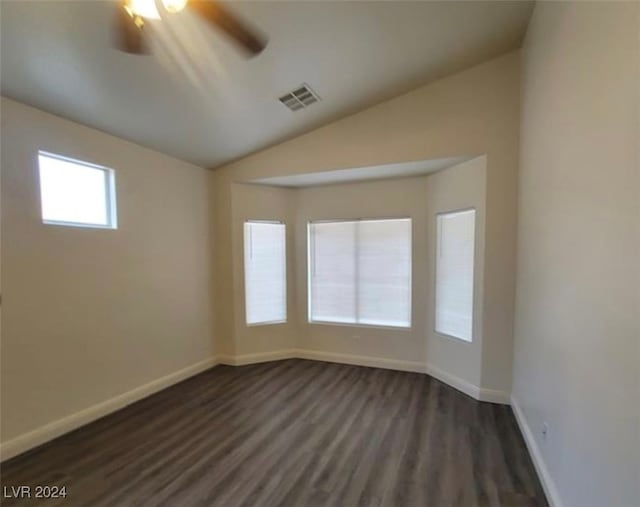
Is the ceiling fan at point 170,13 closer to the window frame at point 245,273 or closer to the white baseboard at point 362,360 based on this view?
the window frame at point 245,273

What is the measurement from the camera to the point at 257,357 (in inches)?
181

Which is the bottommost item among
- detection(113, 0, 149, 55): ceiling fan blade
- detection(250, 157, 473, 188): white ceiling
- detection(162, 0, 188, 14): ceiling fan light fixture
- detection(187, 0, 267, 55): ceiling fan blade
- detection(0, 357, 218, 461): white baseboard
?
detection(0, 357, 218, 461): white baseboard

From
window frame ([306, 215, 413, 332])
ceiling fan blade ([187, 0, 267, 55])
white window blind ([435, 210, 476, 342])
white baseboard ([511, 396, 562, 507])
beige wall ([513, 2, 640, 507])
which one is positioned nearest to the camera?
beige wall ([513, 2, 640, 507])

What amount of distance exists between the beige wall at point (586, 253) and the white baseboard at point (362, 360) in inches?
67.5

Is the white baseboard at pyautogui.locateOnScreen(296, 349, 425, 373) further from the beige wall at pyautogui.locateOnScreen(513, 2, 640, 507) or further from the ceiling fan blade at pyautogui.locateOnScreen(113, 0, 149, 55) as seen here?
the ceiling fan blade at pyautogui.locateOnScreen(113, 0, 149, 55)

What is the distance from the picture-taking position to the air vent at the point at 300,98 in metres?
3.16

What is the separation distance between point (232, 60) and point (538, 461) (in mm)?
3691

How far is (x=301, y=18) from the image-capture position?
233 centimetres

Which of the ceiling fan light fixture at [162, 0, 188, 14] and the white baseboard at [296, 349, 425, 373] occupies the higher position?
the ceiling fan light fixture at [162, 0, 188, 14]

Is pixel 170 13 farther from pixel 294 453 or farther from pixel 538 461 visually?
pixel 538 461

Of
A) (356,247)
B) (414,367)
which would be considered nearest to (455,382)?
(414,367)

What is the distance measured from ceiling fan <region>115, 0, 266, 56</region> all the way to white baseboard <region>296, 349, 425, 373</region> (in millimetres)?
3749

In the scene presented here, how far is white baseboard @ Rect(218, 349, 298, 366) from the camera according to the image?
451 cm

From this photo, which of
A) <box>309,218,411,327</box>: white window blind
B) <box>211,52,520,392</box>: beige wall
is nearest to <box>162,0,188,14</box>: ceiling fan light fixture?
<box>211,52,520,392</box>: beige wall
